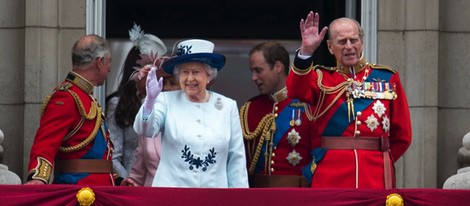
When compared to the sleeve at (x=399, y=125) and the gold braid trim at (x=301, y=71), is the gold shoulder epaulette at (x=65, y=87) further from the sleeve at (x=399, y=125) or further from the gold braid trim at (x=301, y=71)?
the sleeve at (x=399, y=125)

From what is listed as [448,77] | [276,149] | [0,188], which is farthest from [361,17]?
[0,188]

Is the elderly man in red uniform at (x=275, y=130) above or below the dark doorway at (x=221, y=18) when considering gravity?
below

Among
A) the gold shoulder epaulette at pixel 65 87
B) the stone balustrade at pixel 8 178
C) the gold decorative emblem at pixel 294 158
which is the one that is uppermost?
the gold shoulder epaulette at pixel 65 87

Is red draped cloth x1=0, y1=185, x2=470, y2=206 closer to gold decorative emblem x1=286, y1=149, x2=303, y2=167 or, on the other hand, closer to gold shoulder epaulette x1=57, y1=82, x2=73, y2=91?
gold shoulder epaulette x1=57, y1=82, x2=73, y2=91

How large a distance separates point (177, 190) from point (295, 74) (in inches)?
A: 43.2

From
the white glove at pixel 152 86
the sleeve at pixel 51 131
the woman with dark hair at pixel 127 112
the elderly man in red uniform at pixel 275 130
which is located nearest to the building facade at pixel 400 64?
the woman with dark hair at pixel 127 112

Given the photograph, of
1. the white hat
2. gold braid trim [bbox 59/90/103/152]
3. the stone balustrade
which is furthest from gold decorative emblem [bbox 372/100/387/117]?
the stone balustrade

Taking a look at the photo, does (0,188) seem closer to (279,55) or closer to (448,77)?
(279,55)

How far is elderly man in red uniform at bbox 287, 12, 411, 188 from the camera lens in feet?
40.0

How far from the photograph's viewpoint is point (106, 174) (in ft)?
41.0

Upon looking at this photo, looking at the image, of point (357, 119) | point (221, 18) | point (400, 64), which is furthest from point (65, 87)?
point (221, 18)

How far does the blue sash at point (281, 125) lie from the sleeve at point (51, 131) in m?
1.33

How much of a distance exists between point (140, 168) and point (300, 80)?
1.41 meters

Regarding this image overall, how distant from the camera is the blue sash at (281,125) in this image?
12.9 m
